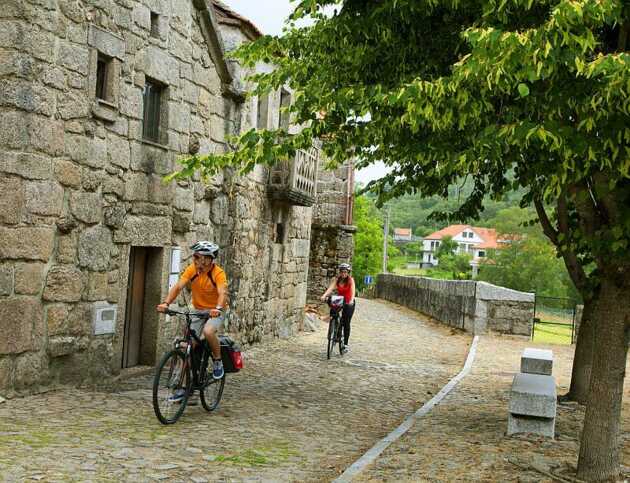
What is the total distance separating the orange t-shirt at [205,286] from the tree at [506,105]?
1.00m

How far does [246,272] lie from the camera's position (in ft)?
46.6

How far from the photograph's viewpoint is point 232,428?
7398mm

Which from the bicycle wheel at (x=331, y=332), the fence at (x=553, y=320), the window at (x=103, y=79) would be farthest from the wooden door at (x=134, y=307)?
the fence at (x=553, y=320)

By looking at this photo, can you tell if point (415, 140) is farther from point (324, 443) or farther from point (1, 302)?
point (1, 302)

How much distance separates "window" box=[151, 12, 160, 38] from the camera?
10289mm

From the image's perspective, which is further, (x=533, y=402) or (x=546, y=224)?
(x=546, y=224)

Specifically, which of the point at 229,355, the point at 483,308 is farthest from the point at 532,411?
the point at 483,308

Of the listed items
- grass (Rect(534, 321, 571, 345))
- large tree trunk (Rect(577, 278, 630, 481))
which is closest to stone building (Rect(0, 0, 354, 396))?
large tree trunk (Rect(577, 278, 630, 481))

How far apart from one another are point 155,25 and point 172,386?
510 centimetres

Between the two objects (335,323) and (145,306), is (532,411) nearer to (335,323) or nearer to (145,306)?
(145,306)

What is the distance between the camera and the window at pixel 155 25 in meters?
10.3

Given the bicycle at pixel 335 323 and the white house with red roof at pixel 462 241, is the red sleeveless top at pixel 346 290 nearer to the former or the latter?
the bicycle at pixel 335 323

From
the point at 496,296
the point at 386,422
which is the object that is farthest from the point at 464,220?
the point at 496,296

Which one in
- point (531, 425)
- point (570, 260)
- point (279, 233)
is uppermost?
point (570, 260)
